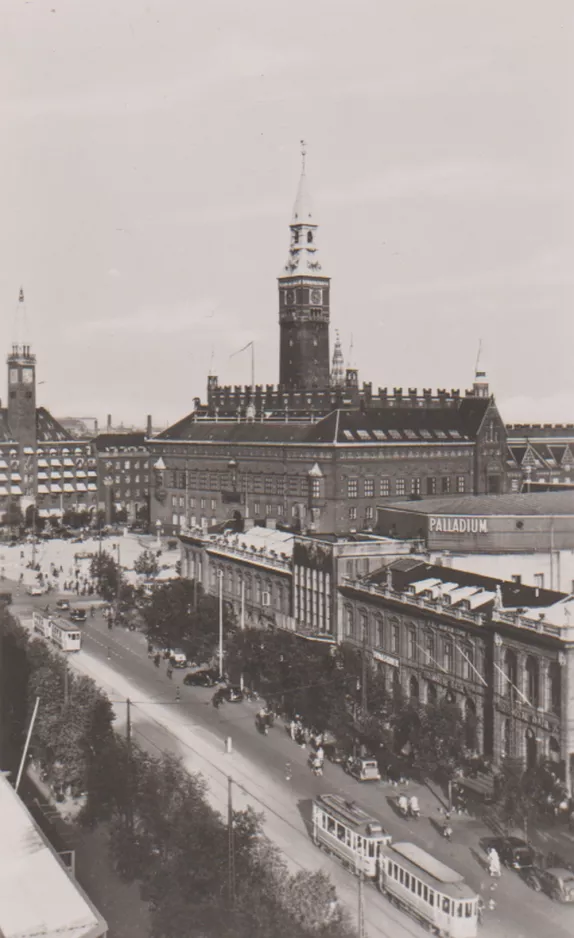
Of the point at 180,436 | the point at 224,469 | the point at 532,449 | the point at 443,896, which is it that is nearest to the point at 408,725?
the point at 443,896

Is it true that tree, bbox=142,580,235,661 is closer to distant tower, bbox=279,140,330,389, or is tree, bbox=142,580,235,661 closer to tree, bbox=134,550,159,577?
tree, bbox=134,550,159,577

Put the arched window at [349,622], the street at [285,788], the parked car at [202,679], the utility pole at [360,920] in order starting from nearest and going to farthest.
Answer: the utility pole at [360,920] < the street at [285,788] < the parked car at [202,679] < the arched window at [349,622]

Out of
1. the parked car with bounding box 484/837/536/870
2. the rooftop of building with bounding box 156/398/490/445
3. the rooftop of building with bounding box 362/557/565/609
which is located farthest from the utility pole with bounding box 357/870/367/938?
the rooftop of building with bounding box 156/398/490/445

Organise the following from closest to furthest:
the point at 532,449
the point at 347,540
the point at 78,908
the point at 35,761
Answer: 1. the point at 78,908
2. the point at 35,761
3. the point at 347,540
4. the point at 532,449

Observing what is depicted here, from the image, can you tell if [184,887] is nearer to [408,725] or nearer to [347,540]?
[408,725]

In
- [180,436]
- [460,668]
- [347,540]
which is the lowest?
[460,668]

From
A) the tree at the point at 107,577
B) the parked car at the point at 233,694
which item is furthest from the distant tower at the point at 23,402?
the parked car at the point at 233,694

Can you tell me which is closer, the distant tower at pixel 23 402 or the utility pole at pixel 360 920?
the utility pole at pixel 360 920

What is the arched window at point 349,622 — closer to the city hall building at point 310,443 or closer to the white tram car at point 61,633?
the white tram car at point 61,633
